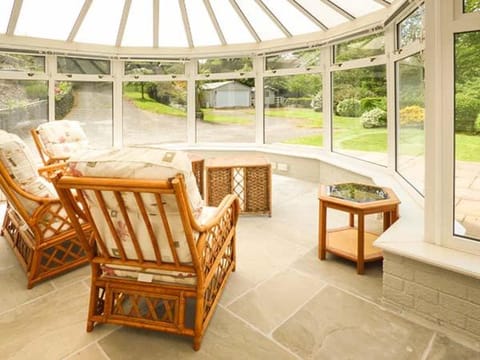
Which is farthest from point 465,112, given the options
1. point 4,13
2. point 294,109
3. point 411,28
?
point 4,13

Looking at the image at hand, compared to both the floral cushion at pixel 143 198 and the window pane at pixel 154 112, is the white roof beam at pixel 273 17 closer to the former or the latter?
the window pane at pixel 154 112

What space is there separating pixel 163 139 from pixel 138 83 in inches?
47.2

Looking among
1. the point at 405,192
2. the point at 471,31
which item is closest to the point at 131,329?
the point at 471,31

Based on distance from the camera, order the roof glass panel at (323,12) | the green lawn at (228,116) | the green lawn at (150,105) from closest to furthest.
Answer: the roof glass panel at (323,12), the green lawn at (150,105), the green lawn at (228,116)

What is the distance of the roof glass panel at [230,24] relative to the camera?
209 inches

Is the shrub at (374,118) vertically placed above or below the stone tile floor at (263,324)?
above

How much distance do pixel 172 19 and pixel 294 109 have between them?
2.60m

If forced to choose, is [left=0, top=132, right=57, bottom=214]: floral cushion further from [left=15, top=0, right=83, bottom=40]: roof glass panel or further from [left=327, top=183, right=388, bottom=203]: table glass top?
[left=15, top=0, right=83, bottom=40]: roof glass panel

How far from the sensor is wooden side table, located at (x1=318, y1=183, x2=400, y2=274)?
2629 mm

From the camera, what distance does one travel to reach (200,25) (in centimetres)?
586

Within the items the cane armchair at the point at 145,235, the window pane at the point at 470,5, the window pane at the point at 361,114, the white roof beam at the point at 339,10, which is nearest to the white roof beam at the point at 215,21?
the white roof beam at the point at 339,10

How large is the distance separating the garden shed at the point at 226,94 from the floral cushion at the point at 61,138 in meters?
2.65

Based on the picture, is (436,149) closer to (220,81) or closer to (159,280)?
(159,280)

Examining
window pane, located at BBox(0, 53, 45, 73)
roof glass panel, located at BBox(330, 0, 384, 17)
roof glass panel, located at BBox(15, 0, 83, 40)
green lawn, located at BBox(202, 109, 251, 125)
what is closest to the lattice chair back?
window pane, located at BBox(0, 53, 45, 73)
